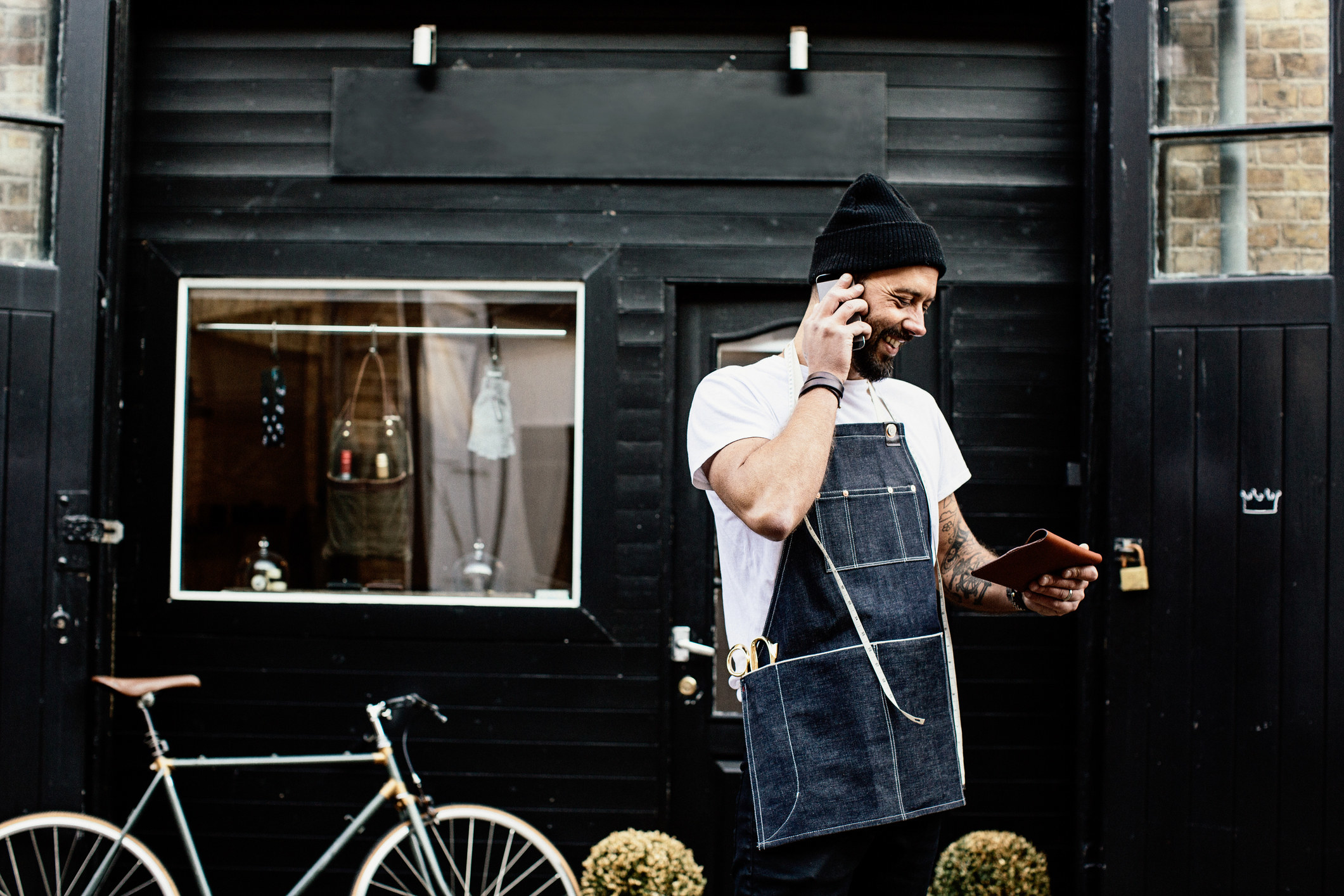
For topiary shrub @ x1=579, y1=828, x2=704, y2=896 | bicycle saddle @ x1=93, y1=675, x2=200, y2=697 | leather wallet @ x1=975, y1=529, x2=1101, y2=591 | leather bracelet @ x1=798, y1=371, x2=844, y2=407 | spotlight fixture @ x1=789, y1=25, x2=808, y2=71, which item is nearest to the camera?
leather wallet @ x1=975, y1=529, x2=1101, y2=591

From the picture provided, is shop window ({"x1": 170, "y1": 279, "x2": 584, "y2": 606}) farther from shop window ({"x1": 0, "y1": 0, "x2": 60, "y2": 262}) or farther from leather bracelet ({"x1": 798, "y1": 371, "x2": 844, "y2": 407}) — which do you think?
leather bracelet ({"x1": 798, "y1": 371, "x2": 844, "y2": 407})

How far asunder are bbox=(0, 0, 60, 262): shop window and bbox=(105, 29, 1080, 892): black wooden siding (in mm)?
359

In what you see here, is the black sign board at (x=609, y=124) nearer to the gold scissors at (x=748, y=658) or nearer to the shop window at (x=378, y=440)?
the shop window at (x=378, y=440)

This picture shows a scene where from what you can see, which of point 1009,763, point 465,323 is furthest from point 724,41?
point 1009,763

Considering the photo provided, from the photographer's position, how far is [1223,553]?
11.5 ft

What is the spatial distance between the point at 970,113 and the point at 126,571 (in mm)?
3843

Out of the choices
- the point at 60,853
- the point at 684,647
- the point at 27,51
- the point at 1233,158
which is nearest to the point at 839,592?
the point at 684,647

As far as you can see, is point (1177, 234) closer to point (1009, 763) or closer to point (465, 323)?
point (1009, 763)

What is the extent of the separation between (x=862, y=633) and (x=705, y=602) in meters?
2.03

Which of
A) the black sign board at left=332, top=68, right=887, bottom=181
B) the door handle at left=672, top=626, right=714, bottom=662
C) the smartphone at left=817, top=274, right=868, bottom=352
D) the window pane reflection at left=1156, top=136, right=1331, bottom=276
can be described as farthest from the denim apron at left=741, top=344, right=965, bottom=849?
the window pane reflection at left=1156, top=136, right=1331, bottom=276

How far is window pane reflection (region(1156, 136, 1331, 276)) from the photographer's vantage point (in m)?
3.62

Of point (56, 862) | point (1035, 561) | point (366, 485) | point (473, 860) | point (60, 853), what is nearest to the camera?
point (1035, 561)

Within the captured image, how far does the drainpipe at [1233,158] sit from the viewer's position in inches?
144

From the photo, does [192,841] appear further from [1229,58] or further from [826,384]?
[1229,58]
